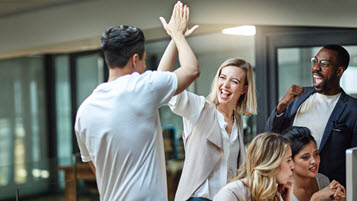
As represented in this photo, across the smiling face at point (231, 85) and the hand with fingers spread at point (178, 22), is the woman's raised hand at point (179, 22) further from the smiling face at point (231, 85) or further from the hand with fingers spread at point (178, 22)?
the smiling face at point (231, 85)

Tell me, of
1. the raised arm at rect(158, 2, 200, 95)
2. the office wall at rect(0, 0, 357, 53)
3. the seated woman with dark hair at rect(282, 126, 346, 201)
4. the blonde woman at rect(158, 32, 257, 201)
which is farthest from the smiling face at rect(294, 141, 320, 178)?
the raised arm at rect(158, 2, 200, 95)

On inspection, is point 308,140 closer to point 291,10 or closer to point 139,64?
point 291,10

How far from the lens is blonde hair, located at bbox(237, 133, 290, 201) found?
2482 mm

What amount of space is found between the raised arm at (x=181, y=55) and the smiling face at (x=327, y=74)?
1423 mm

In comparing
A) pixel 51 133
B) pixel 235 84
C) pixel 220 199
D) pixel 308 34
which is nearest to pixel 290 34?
pixel 308 34

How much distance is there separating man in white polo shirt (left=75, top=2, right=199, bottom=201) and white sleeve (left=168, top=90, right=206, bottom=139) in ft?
2.40

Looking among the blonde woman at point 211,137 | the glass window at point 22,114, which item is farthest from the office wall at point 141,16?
the glass window at point 22,114

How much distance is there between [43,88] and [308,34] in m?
5.96

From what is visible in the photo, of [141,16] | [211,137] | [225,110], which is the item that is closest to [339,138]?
[225,110]

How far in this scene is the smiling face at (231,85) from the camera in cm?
316

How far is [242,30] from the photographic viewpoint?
421cm

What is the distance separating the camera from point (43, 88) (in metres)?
8.65

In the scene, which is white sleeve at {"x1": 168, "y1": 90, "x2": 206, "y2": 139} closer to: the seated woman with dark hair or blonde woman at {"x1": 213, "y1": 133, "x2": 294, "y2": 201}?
blonde woman at {"x1": 213, "y1": 133, "x2": 294, "y2": 201}

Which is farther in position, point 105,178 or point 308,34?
point 308,34
